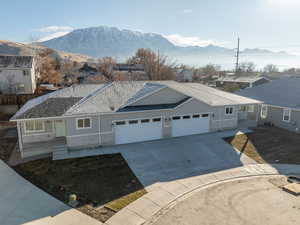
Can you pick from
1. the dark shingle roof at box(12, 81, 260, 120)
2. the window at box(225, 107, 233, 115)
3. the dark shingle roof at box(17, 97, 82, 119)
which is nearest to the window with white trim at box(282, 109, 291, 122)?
the dark shingle roof at box(12, 81, 260, 120)

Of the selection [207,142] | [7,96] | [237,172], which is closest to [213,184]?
[237,172]

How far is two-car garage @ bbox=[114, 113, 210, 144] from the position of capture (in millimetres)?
15219

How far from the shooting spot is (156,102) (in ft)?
55.8

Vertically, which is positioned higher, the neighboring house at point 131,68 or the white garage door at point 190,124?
the neighboring house at point 131,68

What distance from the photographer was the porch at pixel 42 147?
13.3 m

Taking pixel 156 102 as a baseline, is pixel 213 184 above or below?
below

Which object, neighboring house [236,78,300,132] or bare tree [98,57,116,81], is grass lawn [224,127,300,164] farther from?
bare tree [98,57,116,81]

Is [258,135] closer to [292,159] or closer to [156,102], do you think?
[292,159]

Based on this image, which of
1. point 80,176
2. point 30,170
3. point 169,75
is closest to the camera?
point 80,176

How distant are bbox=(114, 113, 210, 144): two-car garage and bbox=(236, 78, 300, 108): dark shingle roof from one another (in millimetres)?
8944

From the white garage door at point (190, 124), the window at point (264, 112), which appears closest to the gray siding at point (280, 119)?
the window at point (264, 112)

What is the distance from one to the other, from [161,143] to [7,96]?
19.0m

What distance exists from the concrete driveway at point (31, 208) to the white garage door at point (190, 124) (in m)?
10.4

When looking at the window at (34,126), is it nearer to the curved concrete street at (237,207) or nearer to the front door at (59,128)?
the front door at (59,128)
